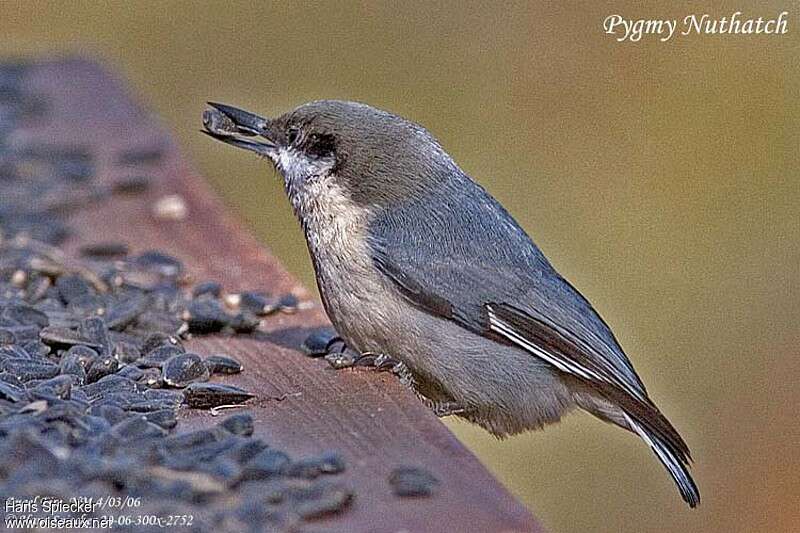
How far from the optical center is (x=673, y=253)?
26.4ft

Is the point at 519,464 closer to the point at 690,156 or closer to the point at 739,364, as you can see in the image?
the point at 739,364

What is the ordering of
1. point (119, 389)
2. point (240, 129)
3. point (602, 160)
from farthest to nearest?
point (602, 160) < point (240, 129) < point (119, 389)

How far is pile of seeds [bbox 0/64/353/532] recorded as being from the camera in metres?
2.74

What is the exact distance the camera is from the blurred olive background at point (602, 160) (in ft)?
22.9

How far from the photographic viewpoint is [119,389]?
11.5 ft

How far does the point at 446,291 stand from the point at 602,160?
4972mm

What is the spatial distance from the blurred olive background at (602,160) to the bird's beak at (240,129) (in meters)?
1.86

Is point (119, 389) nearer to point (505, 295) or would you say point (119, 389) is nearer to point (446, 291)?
point (446, 291)

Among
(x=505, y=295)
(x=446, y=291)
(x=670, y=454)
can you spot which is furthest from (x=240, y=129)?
(x=670, y=454)

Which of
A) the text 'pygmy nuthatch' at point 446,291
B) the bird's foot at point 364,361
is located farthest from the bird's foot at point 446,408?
the bird's foot at point 364,361

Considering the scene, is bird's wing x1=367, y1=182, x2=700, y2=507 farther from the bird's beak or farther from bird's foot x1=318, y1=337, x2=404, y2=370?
the bird's beak

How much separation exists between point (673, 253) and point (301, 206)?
438 cm

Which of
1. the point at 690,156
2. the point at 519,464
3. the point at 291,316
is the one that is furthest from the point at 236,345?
the point at 690,156

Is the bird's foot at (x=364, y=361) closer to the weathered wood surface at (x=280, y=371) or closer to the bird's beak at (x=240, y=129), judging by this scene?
the weathered wood surface at (x=280, y=371)
